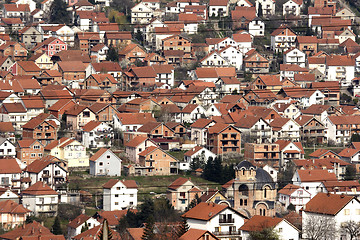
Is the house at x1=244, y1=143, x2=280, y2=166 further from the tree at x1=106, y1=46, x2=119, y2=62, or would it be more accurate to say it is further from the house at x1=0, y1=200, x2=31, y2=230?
the tree at x1=106, y1=46, x2=119, y2=62

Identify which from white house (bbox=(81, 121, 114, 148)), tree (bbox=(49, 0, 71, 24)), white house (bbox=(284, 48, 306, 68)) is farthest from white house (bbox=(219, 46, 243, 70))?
white house (bbox=(81, 121, 114, 148))

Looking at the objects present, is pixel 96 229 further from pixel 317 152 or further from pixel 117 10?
pixel 117 10

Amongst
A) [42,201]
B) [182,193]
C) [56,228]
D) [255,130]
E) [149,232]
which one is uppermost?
[149,232]

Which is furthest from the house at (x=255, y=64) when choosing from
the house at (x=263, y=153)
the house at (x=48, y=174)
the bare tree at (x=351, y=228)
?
the bare tree at (x=351, y=228)

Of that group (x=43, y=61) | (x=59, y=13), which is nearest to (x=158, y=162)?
(x=43, y=61)

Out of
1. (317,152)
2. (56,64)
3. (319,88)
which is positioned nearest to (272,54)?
(319,88)

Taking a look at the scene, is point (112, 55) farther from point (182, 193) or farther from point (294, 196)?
point (294, 196)
